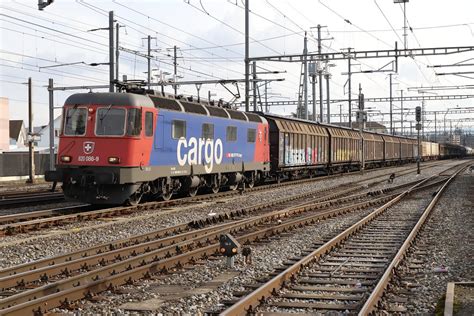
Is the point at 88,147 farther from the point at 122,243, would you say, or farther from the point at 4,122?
the point at 4,122

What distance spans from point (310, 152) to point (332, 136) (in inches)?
199

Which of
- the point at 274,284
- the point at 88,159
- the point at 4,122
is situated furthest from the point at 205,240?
the point at 4,122

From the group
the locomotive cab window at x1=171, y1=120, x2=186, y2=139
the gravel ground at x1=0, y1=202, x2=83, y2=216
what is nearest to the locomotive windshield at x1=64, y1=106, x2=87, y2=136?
the gravel ground at x1=0, y1=202, x2=83, y2=216

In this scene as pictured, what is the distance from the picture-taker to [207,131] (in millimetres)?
20984

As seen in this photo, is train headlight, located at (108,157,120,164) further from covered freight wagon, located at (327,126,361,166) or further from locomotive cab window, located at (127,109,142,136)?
covered freight wagon, located at (327,126,361,166)

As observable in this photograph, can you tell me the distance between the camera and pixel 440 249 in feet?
37.4

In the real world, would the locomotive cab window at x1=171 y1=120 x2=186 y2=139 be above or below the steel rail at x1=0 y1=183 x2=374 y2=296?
above

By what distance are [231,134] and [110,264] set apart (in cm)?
1424

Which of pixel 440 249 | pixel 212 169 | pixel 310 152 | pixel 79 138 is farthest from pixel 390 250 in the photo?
pixel 310 152

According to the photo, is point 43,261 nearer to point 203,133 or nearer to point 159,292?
point 159,292

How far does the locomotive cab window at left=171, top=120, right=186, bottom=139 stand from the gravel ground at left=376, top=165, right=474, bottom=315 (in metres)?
7.96

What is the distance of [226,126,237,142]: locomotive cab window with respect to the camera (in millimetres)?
22906

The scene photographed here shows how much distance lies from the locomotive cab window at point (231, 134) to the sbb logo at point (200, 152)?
0.74m

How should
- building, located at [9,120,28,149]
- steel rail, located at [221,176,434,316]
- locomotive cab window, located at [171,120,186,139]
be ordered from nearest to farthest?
steel rail, located at [221,176,434,316], locomotive cab window, located at [171,120,186,139], building, located at [9,120,28,149]
